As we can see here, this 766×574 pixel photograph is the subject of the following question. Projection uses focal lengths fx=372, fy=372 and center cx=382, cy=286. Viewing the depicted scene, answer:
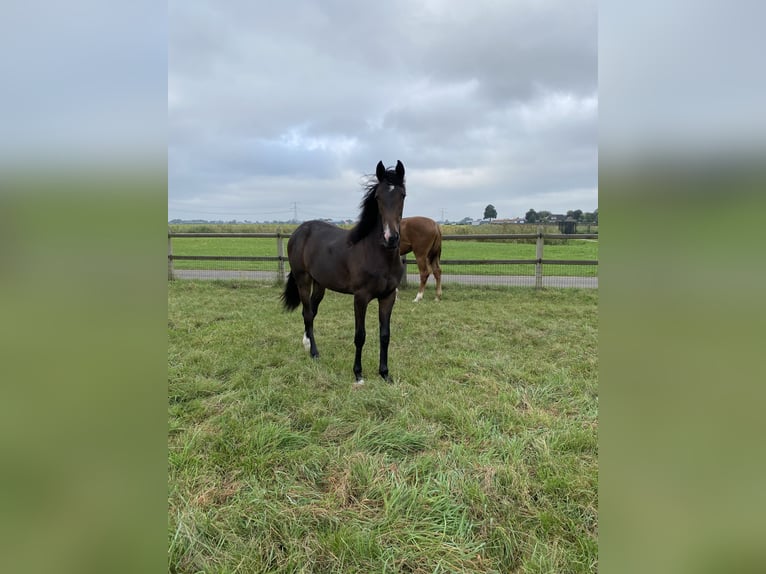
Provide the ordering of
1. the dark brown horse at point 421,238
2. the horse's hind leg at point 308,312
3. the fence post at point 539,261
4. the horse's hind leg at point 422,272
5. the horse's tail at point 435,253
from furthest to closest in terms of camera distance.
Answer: the fence post at point 539,261 → the horse's tail at point 435,253 → the dark brown horse at point 421,238 → the horse's hind leg at point 422,272 → the horse's hind leg at point 308,312

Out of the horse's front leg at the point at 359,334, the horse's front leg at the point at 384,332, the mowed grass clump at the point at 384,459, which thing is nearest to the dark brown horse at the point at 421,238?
the mowed grass clump at the point at 384,459

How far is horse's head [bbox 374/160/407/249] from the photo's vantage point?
3.11 meters

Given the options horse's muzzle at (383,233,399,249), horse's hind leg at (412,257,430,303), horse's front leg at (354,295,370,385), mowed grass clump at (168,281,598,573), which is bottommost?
mowed grass clump at (168,281,598,573)

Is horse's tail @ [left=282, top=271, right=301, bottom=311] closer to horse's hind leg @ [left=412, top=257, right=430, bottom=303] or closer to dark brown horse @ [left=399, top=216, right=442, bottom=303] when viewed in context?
horse's hind leg @ [left=412, top=257, right=430, bottom=303]

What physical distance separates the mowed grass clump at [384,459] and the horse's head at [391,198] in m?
1.32

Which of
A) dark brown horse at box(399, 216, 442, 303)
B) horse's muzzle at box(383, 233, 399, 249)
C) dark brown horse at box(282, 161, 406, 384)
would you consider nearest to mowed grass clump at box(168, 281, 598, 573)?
dark brown horse at box(282, 161, 406, 384)

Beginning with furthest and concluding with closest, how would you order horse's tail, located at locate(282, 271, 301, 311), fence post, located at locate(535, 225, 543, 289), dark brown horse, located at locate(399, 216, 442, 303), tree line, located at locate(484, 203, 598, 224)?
1. fence post, located at locate(535, 225, 543, 289)
2. dark brown horse, located at locate(399, 216, 442, 303)
3. horse's tail, located at locate(282, 271, 301, 311)
4. tree line, located at locate(484, 203, 598, 224)

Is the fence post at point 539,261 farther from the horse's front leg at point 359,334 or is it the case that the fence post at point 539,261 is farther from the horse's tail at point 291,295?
the horse's front leg at point 359,334

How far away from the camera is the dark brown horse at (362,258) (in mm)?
3160
